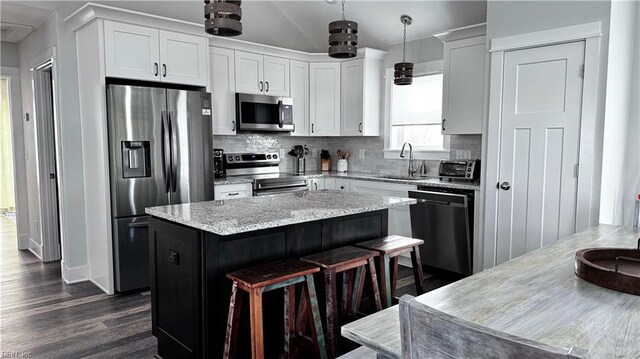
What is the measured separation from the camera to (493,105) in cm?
359

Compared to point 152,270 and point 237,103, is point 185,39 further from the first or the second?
point 152,270

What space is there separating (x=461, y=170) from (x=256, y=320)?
2806mm

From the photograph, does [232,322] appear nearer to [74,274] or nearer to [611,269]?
[611,269]

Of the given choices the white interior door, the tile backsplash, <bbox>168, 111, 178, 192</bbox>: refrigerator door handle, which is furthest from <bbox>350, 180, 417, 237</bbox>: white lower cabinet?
<bbox>168, 111, 178, 192</bbox>: refrigerator door handle

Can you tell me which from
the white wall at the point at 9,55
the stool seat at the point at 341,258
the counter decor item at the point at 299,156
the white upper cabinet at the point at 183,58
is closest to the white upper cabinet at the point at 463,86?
the counter decor item at the point at 299,156

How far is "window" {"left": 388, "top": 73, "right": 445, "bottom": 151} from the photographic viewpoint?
498 cm

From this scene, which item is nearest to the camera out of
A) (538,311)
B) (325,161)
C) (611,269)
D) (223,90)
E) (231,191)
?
(538,311)

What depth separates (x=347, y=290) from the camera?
106 inches

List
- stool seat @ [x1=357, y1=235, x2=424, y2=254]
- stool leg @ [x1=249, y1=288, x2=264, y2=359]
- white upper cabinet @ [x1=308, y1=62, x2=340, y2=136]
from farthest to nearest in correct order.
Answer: white upper cabinet @ [x1=308, y1=62, x2=340, y2=136] < stool seat @ [x1=357, y1=235, x2=424, y2=254] < stool leg @ [x1=249, y1=288, x2=264, y2=359]

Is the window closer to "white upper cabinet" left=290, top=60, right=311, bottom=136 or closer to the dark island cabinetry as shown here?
"white upper cabinet" left=290, top=60, right=311, bottom=136

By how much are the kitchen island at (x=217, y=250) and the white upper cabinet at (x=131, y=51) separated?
5.75ft

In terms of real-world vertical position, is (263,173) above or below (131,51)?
below

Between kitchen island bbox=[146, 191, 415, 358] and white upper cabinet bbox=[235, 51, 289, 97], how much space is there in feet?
7.80

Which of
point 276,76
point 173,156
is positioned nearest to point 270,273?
point 173,156
